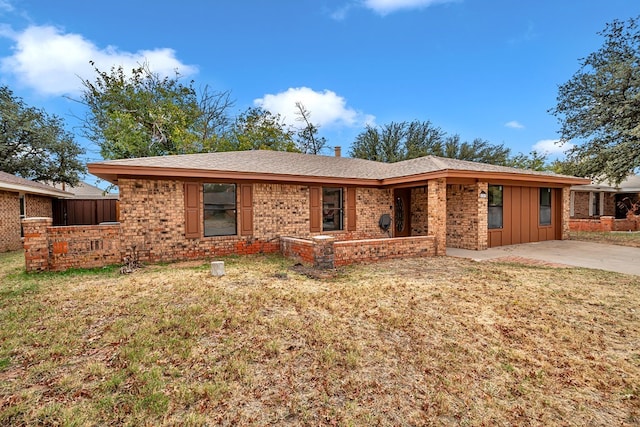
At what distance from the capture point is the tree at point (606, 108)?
10203 millimetres

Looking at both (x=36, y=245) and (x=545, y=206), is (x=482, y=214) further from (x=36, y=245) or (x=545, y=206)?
(x=36, y=245)

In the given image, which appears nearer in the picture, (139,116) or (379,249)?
(379,249)

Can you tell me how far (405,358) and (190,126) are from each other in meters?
21.5

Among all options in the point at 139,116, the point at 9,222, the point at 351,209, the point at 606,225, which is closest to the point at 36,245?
the point at 9,222

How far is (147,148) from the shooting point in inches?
711

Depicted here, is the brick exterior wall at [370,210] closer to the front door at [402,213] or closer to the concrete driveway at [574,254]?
the front door at [402,213]

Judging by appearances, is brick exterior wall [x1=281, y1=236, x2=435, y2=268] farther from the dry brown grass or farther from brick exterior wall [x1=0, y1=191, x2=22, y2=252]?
brick exterior wall [x1=0, y1=191, x2=22, y2=252]

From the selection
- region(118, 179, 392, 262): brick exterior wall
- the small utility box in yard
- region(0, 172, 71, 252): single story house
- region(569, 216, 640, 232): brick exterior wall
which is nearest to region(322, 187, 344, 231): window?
region(118, 179, 392, 262): brick exterior wall

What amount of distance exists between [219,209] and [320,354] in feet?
20.6

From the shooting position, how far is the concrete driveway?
7188 mm

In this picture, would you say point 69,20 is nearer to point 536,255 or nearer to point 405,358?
point 405,358

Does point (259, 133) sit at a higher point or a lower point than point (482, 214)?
higher

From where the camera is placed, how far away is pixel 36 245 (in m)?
6.41

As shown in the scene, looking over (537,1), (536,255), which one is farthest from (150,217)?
(537,1)
